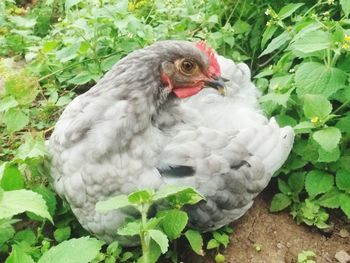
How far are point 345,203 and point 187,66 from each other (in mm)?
851

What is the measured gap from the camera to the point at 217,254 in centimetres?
231

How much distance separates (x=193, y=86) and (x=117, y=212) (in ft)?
1.87

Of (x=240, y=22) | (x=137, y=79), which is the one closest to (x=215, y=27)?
(x=240, y=22)

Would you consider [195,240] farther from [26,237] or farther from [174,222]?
[26,237]

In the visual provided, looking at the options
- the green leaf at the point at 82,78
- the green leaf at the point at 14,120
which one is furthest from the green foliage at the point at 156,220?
the green leaf at the point at 82,78

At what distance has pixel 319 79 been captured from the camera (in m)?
2.33


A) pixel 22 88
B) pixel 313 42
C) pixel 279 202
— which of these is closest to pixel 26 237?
pixel 22 88

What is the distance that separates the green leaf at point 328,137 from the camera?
7.22 ft

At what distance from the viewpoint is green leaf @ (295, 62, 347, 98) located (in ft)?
7.56

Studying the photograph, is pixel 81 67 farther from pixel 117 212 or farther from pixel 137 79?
pixel 117 212

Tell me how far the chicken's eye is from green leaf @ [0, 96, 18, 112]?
2.82ft

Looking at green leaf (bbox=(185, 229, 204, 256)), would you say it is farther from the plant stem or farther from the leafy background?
the plant stem

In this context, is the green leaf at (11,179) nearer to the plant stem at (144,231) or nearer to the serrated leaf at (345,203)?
the plant stem at (144,231)

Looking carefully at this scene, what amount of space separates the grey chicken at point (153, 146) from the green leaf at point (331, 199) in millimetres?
258
